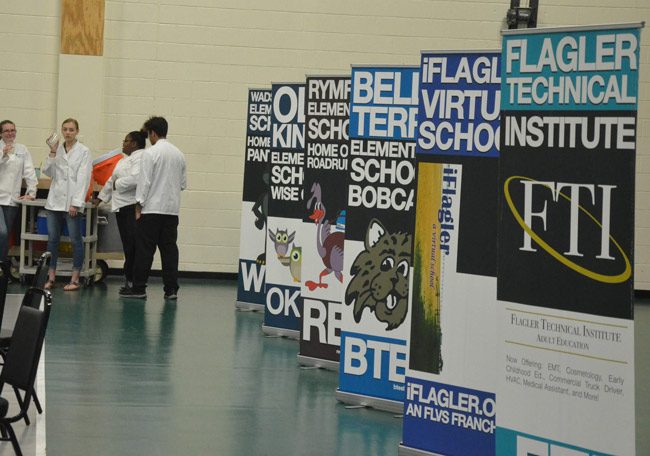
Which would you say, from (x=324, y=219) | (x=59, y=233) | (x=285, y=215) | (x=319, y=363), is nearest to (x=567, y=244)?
(x=324, y=219)

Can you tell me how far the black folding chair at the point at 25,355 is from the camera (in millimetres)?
4086

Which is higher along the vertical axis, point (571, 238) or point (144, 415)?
point (571, 238)

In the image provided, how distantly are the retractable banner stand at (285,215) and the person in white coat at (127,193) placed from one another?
2139 mm

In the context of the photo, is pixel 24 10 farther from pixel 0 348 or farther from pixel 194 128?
pixel 0 348


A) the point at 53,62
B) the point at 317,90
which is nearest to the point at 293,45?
the point at 53,62

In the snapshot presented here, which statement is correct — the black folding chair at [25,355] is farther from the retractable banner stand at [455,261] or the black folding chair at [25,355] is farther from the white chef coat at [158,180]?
the white chef coat at [158,180]

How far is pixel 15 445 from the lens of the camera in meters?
4.34

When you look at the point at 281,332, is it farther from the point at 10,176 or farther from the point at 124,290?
the point at 10,176

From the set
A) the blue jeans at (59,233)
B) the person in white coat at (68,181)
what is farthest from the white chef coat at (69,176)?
the blue jeans at (59,233)

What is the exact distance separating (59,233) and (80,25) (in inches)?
92.7

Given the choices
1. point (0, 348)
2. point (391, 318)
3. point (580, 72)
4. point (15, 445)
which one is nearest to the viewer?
point (580, 72)

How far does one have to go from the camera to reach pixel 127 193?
409 inches

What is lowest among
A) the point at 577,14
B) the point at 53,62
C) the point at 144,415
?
the point at 144,415

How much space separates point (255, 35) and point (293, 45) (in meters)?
0.41
